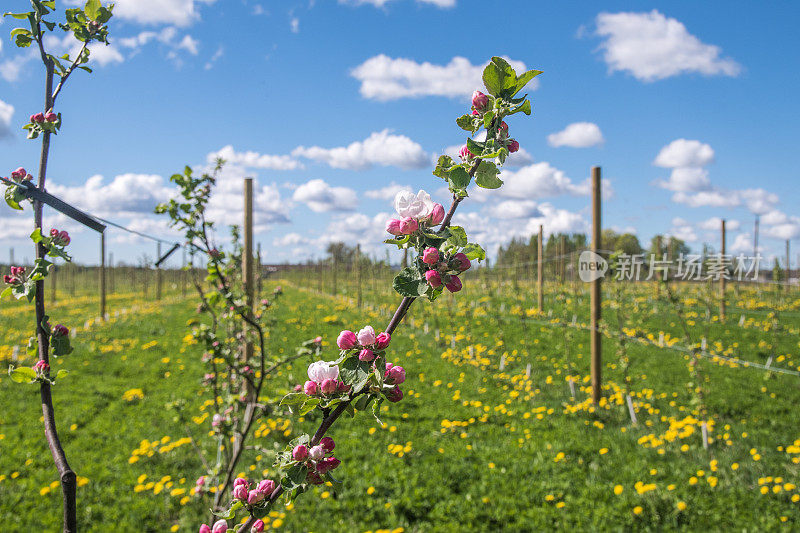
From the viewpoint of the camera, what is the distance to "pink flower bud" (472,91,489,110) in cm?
90

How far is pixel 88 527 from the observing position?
3955 mm

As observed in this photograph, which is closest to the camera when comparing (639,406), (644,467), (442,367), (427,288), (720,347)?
(427,288)

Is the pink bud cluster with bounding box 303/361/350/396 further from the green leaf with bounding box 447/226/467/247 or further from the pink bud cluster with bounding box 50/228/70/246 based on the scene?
the pink bud cluster with bounding box 50/228/70/246

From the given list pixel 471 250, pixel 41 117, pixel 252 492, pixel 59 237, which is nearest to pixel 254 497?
pixel 252 492

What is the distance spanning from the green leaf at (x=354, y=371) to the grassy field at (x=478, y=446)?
1.57 metres

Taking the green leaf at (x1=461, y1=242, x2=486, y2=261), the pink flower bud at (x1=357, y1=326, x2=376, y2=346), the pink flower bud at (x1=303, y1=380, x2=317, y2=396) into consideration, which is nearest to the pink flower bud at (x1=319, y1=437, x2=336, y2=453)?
the pink flower bud at (x1=303, y1=380, x2=317, y2=396)

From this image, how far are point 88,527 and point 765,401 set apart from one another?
8.56 metres

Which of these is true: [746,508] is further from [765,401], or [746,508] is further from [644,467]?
[765,401]

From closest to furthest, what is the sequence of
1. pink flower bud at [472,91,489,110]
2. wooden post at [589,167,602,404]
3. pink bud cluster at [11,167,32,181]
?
pink flower bud at [472,91,489,110] < pink bud cluster at [11,167,32,181] < wooden post at [589,167,602,404]

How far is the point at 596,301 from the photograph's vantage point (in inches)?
239

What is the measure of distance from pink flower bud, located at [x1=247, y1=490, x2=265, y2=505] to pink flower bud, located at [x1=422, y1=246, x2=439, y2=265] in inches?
25.3

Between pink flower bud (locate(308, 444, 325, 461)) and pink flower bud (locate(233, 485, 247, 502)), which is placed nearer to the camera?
pink flower bud (locate(308, 444, 325, 461))

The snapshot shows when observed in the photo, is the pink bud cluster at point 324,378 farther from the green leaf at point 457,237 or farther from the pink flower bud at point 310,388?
the green leaf at point 457,237

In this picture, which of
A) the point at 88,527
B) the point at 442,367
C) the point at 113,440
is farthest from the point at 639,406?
the point at 113,440
